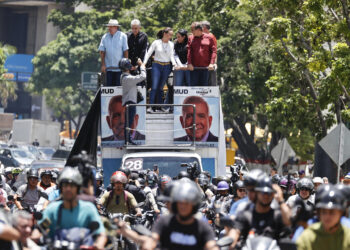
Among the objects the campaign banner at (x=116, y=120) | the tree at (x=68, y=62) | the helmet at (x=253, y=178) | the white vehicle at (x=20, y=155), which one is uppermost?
the tree at (x=68, y=62)

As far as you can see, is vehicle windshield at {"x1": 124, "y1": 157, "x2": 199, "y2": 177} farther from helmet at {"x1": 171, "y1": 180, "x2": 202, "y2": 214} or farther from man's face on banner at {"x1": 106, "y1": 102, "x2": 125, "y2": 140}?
helmet at {"x1": 171, "y1": 180, "x2": 202, "y2": 214}

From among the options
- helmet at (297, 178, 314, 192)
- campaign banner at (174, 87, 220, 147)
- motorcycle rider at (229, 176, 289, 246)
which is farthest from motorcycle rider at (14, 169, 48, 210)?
motorcycle rider at (229, 176, 289, 246)

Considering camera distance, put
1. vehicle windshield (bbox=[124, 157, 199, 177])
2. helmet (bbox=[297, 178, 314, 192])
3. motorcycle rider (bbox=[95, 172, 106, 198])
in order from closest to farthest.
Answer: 1. helmet (bbox=[297, 178, 314, 192])
2. motorcycle rider (bbox=[95, 172, 106, 198])
3. vehicle windshield (bbox=[124, 157, 199, 177])

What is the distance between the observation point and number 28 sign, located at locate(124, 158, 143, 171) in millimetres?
19750

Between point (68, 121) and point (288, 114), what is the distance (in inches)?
2526

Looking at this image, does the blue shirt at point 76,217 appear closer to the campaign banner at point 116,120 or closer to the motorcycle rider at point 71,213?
the motorcycle rider at point 71,213

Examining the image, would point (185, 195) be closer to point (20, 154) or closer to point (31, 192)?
point (31, 192)

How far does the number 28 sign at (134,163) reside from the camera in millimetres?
19750

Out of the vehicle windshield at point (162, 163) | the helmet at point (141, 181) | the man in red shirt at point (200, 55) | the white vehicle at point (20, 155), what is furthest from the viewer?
the white vehicle at point (20, 155)

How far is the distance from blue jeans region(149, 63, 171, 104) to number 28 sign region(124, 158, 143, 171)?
1.75 m

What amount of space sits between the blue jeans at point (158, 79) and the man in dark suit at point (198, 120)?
2.53ft

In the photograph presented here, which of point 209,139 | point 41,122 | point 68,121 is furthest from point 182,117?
point 68,121

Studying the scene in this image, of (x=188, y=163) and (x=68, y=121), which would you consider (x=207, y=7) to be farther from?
(x=68, y=121)

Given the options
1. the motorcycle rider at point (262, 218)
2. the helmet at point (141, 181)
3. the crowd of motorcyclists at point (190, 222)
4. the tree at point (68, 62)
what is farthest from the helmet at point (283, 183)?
the tree at point (68, 62)
